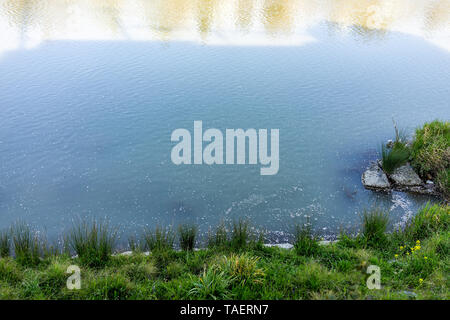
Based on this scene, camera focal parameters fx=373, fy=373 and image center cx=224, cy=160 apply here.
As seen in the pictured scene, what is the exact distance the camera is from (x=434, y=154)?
6.11 meters

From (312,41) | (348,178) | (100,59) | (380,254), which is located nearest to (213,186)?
(348,178)

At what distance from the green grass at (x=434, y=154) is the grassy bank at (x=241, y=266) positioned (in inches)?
47.8

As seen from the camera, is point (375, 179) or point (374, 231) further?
point (375, 179)

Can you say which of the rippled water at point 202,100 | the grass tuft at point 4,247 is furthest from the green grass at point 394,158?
the grass tuft at point 4,247

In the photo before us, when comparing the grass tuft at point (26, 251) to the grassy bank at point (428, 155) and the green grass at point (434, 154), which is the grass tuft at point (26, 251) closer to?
the grassy bank at point (428, 155)

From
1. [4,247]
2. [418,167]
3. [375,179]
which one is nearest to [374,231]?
[375,179]

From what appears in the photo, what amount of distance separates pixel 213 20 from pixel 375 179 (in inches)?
371

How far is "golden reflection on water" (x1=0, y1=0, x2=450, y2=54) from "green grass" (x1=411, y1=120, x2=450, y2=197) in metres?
6.40

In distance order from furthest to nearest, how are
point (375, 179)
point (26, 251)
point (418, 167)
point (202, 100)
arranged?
1. point (202, 100)
2. point (418, 167)
3. point (375, 179)
4. point (26, 251)

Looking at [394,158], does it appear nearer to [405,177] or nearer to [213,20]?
[405,177]

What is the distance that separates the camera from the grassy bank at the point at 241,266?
142 inches

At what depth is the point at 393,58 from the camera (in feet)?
36.5

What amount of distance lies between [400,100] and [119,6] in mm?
10823
